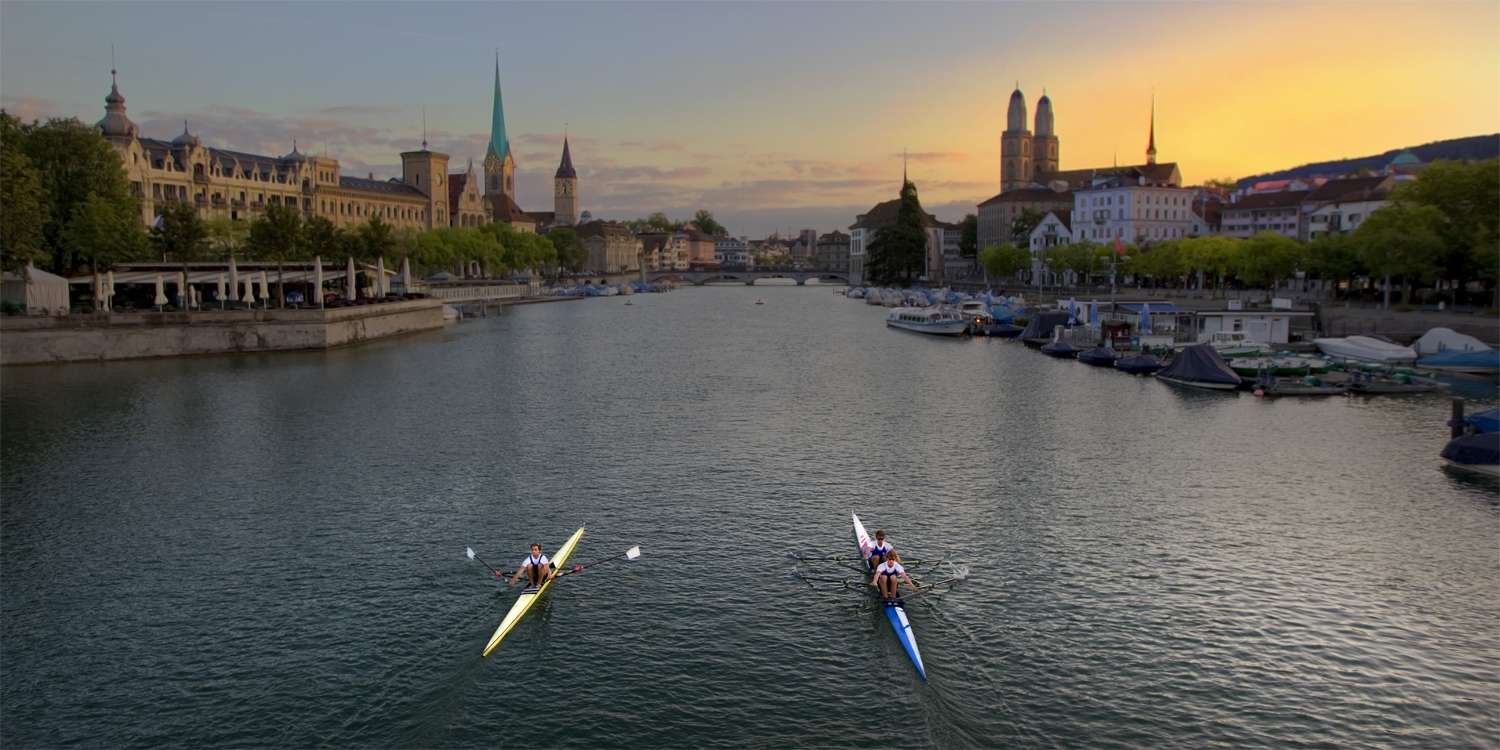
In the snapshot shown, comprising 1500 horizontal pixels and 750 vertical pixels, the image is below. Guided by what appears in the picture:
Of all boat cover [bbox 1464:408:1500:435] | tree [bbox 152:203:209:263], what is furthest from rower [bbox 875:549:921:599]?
tree [bbox 152:203:209:263]

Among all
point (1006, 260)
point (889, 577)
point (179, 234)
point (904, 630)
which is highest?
point (1006, 260)

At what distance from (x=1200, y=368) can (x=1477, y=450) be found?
70.7ft

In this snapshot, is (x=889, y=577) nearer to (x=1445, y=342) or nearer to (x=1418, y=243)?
(x=1445, y=342)

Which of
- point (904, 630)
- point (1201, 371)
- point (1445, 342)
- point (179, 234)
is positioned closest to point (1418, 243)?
point (1445, 342)

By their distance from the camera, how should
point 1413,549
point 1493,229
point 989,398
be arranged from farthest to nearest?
1. point 1493,229
2. point 989,398
3. point 1413,549

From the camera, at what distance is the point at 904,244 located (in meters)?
174

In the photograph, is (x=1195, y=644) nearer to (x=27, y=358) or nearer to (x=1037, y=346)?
(x=1037, y=346)

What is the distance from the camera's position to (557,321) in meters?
119

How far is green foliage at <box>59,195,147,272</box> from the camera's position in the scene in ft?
238

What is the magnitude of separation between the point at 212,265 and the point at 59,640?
66173 mm

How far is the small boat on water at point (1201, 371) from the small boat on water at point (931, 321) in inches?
1455

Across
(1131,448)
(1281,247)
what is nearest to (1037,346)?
(1281,247)

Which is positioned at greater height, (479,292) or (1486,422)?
(479,292)

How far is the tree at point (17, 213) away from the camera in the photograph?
61.3 metres
